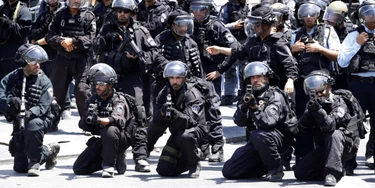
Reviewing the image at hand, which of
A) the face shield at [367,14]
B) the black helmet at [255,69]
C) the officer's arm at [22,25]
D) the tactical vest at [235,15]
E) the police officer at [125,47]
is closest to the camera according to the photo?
the black helmet at [255,69]

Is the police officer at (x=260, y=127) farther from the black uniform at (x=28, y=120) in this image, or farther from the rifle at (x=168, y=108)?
the black uniform at (x=28, y=120)

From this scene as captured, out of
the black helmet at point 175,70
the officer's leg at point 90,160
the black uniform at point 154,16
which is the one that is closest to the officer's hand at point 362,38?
the black helmet at point 175,70

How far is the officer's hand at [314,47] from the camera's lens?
1285 centimetres

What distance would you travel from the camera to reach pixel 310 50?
42.3ft

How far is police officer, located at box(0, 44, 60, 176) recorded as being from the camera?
483 inches

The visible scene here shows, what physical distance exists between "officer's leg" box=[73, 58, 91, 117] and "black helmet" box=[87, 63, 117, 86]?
84.0 inches

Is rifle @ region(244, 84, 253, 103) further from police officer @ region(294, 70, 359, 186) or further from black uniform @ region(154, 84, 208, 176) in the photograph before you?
black uniform @ region(154, 84, 208, 176)

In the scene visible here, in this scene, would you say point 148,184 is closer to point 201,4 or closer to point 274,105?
point 274,105

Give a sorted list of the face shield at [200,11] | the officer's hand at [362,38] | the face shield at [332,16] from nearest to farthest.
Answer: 1. the officer's hand at [362,38]
2. the face shield at [332,16]
3. the face shield at [200,11]

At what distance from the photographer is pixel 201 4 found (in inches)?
543

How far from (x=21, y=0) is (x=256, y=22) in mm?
4734

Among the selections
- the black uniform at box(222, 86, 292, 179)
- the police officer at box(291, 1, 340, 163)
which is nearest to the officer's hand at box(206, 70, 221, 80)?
the police officer at box(291, 1, 340, 163)

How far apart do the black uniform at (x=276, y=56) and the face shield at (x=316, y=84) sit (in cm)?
83

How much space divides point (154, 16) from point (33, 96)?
311 centimetres
